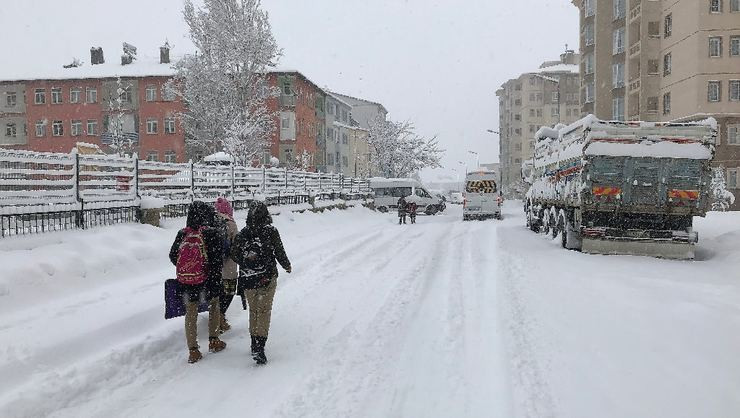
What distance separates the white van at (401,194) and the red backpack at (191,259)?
104 ft

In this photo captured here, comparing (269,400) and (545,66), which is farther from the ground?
(545,66)

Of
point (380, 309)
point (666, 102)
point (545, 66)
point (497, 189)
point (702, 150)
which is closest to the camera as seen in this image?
point (380, 309)

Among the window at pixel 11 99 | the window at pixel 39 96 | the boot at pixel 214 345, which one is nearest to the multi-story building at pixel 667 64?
the boot at pixel 214 345

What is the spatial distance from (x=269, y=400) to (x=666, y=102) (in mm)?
41313

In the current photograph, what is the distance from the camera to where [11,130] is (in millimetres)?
59250

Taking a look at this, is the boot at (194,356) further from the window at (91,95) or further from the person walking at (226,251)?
the window at (91,95)

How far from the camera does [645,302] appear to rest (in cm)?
821

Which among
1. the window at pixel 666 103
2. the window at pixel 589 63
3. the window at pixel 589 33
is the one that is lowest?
the window at pixel 666 103

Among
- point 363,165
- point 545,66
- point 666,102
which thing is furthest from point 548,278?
point 545,66

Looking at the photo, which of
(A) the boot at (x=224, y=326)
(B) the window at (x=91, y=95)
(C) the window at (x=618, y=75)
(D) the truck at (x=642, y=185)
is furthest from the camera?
(B) the window at (x=91, y=95)

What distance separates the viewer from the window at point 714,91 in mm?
34875

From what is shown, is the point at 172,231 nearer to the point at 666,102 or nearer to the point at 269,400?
the point at 269,400

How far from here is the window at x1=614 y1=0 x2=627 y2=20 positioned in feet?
148

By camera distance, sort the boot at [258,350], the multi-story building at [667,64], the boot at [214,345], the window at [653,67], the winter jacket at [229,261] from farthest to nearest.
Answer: the window at [653,67], the multi-story building at [667,64], the winter jacket at [229,261], the boot at [214,345], the boot at [258,350]
